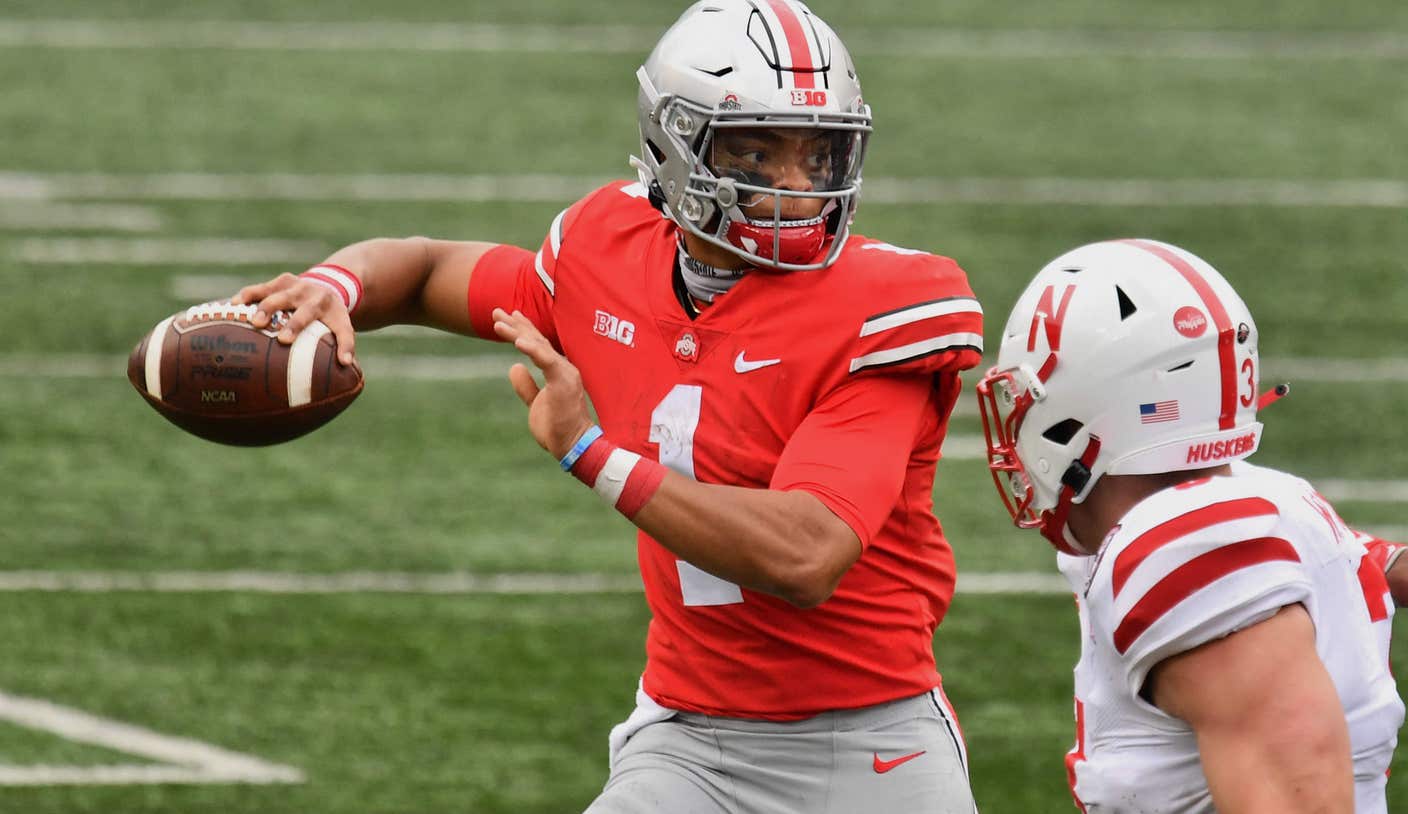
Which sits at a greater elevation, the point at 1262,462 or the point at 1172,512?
the point at 1172,512

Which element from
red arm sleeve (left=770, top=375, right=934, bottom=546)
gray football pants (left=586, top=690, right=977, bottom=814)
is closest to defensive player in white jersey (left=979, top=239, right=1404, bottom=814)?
red arm sleeve (left=770, top=375, right=934, bottom=546)

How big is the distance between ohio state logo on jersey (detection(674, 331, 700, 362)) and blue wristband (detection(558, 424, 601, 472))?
302 millimetres

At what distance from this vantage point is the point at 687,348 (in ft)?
10.6

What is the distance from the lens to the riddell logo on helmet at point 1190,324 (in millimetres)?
2703

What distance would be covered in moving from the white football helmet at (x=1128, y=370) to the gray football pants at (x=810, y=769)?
590 millimetres

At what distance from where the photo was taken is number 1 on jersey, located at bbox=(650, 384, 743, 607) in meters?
3.20

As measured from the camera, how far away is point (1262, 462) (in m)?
7.01

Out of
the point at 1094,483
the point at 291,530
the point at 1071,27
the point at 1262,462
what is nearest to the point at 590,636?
the point at 291,530

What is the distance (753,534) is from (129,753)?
2.55m

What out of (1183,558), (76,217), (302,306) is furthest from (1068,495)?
(76,217)

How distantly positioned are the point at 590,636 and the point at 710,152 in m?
2.66

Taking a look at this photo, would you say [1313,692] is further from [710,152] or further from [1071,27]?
[1071,27]

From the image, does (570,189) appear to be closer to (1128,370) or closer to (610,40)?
(610,40)

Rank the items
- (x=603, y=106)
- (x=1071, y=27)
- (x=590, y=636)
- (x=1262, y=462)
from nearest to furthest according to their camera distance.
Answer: (x=590, y=636), (x=1262, y=462), (x=603, y=106), (x=1071, y=27)
